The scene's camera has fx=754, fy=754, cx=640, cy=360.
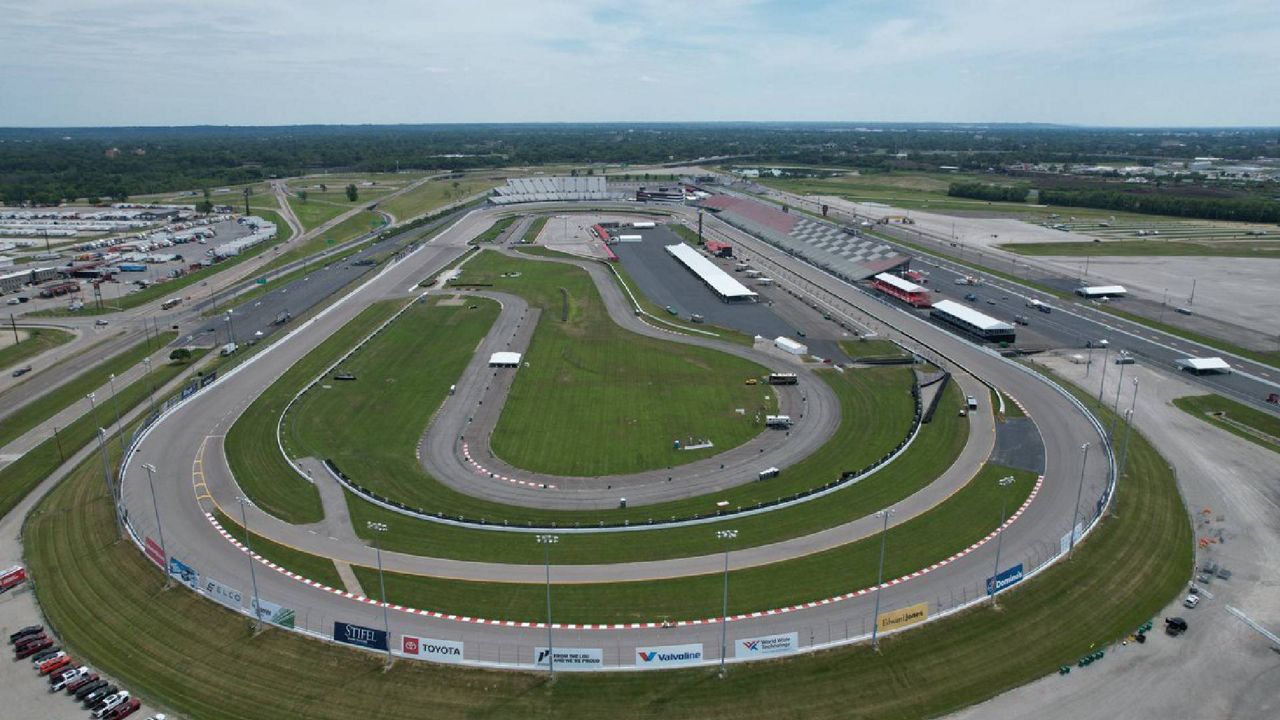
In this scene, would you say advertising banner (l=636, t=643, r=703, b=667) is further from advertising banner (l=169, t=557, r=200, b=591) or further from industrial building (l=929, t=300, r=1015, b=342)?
industrial building (l=929, t=300, r=1015, b=342)

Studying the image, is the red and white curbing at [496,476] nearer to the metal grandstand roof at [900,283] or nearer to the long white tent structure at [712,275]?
Answer: the long white tent structure at [712,275]

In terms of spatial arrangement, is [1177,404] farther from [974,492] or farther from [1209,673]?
[1209,673]

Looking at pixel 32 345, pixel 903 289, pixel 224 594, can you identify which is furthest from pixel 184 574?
pixel 903 289

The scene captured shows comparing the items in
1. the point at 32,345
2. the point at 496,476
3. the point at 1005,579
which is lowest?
the point at 496,476

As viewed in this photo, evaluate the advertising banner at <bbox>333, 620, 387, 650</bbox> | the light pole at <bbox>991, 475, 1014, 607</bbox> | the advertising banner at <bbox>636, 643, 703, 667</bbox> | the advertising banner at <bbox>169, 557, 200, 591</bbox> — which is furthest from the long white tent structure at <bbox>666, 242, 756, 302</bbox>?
the advertising banner at <bbox>333, 620, 387, 650</bbox>

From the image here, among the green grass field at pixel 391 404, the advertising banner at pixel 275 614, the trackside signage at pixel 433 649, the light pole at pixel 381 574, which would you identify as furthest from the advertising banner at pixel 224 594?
the green grass field at pixel 391 404

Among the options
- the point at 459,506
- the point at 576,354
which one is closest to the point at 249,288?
the point at 576,354

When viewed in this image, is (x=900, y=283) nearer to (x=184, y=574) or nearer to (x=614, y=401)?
(x=614, y=401)
